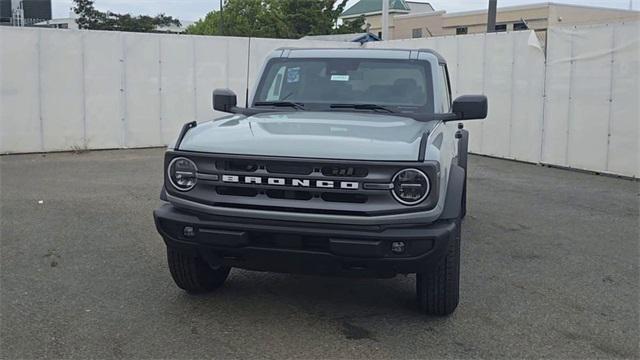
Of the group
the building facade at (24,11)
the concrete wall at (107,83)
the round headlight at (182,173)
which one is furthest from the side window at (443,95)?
the building facade at (24,11)

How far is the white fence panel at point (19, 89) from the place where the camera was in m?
13.1

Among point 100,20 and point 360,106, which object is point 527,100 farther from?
point 100,20

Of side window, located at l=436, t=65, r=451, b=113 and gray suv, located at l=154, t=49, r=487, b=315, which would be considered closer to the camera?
gray suv, located at l=154, t=49, r=487, b=315

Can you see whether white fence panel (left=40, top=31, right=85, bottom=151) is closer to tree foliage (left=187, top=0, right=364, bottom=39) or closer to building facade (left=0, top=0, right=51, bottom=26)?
building facade (left=0, top=0, right=51, bottom=26)

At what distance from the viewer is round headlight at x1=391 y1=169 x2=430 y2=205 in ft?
12.4

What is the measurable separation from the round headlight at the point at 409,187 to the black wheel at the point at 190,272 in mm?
1522

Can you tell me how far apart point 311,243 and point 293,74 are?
214cm

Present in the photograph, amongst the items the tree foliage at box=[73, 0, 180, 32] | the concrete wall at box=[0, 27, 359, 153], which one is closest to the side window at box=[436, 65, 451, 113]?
the concrete wall at box=[0, 27, 359, 153]

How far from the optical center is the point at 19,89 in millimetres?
13258

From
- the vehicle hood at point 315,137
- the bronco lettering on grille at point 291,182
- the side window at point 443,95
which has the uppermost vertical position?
the side window at point 443,95

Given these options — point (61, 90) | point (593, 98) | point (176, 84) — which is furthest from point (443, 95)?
point (176, 84)

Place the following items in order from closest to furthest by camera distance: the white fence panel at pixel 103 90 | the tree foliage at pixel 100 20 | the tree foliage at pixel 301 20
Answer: the white fence panel at pixel 103 90 → the tree foliage at pixel 301 20 → the tree foliage at pixel 100 20

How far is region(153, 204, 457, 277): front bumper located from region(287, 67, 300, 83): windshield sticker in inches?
74.4

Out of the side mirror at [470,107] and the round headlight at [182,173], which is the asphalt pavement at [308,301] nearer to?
the round headlight at [182,173]
